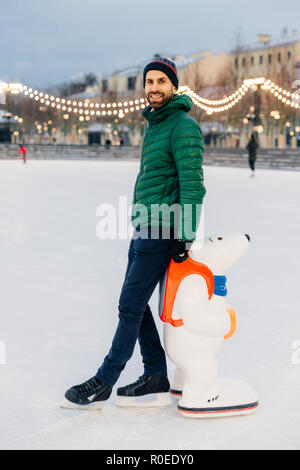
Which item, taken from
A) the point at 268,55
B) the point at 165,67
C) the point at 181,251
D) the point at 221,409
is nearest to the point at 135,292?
the point at 181,251

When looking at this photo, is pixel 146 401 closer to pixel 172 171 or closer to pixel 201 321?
pixel 201 321

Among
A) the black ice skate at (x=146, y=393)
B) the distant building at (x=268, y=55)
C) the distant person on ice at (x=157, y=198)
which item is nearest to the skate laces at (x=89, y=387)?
the distant person on ice at (x=157, y=198)

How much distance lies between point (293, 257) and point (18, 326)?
371 centimetres

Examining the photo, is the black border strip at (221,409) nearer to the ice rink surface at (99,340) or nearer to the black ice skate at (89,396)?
the ice rink surface at (99,340)

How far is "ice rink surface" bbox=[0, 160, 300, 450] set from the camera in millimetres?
2920

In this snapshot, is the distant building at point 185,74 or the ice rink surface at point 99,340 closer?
the ice rink surface at point 99,340

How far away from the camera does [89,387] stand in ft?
10.5

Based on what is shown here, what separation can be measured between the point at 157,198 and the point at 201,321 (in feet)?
1.88

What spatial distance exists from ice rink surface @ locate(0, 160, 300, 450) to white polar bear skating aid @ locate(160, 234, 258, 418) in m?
0.08

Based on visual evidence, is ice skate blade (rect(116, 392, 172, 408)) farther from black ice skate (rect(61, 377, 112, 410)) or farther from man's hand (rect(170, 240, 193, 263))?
man's hand (rect(170, 240, 193, 263))

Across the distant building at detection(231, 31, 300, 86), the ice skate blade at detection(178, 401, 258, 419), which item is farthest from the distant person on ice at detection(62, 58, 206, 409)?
the distant building at detection(231, 31, 300, 86)

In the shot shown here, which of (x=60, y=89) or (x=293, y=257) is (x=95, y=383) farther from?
(x=60, y=89)

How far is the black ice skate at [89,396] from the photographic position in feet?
10.5

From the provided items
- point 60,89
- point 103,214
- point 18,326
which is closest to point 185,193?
point 18,326
